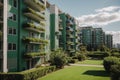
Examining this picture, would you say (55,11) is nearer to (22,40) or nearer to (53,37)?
(53,37)

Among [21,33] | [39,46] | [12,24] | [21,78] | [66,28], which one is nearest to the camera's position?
[21,78]

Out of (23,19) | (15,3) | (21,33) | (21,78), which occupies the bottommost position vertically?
(21,78)

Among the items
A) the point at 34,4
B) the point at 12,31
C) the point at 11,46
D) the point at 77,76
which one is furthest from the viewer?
the point at 34,4

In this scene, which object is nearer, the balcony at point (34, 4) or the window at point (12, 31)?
the window at point (12, 31)

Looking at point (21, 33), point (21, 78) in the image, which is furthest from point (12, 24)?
point (21, 78)

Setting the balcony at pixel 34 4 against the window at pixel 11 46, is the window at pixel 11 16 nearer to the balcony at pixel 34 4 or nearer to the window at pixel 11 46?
the window at pixel 11 46

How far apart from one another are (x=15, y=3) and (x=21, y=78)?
18.2m

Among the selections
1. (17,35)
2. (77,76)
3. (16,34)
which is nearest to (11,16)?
(16,34)

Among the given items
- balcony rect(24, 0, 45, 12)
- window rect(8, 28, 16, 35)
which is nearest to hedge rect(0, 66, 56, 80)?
window rect(8, 28, 16, 35)

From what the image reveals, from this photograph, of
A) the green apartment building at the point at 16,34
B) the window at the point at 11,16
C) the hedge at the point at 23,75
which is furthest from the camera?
the window at the point at 11,16

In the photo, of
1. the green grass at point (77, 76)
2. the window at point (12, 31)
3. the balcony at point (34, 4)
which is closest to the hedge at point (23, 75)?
the green grass at point (77, 76)

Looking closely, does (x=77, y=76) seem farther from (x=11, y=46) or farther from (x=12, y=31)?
(x=12, y=31)

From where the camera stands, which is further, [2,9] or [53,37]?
[53,37]

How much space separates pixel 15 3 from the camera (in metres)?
40.6
